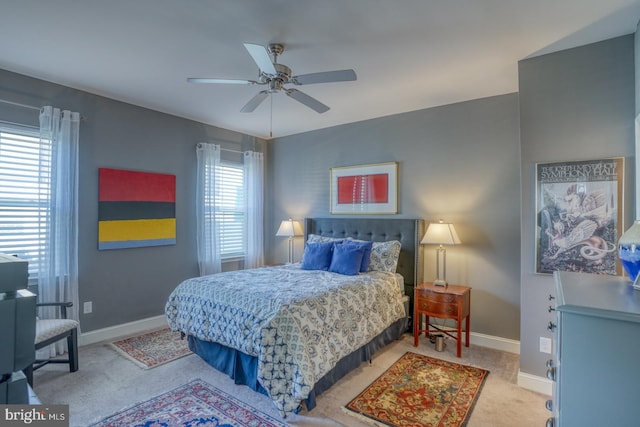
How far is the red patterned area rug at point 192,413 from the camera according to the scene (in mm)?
2139

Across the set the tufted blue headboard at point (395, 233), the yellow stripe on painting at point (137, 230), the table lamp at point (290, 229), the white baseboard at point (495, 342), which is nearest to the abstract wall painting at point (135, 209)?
the yellow stripe on painting at point (137, 230)

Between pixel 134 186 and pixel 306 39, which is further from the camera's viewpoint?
pixel 134 186

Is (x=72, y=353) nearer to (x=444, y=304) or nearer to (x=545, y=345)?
(x=444, y=304)

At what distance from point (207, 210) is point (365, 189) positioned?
2250 mm

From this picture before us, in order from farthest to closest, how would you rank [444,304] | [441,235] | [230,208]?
[230,208]
[441,235]
[444,304]

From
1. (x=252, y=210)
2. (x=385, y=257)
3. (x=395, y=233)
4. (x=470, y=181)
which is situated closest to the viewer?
(x=470, y=181)

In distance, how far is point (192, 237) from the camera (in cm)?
449

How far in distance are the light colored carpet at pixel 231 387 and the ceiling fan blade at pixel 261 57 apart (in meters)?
2.43

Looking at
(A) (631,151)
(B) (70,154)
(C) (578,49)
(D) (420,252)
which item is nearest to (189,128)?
(B) (70,154)

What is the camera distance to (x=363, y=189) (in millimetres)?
4441

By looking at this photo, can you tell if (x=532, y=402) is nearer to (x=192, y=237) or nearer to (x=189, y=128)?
(x=192, y=237)

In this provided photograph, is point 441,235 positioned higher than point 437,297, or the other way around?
point 441,235

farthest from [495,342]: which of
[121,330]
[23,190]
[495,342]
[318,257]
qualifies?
[23,190]

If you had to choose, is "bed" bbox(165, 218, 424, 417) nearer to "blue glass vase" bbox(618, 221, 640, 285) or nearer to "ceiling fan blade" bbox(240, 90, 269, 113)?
"ceiling fan blade" bbox(240, 90, 269, 113)
